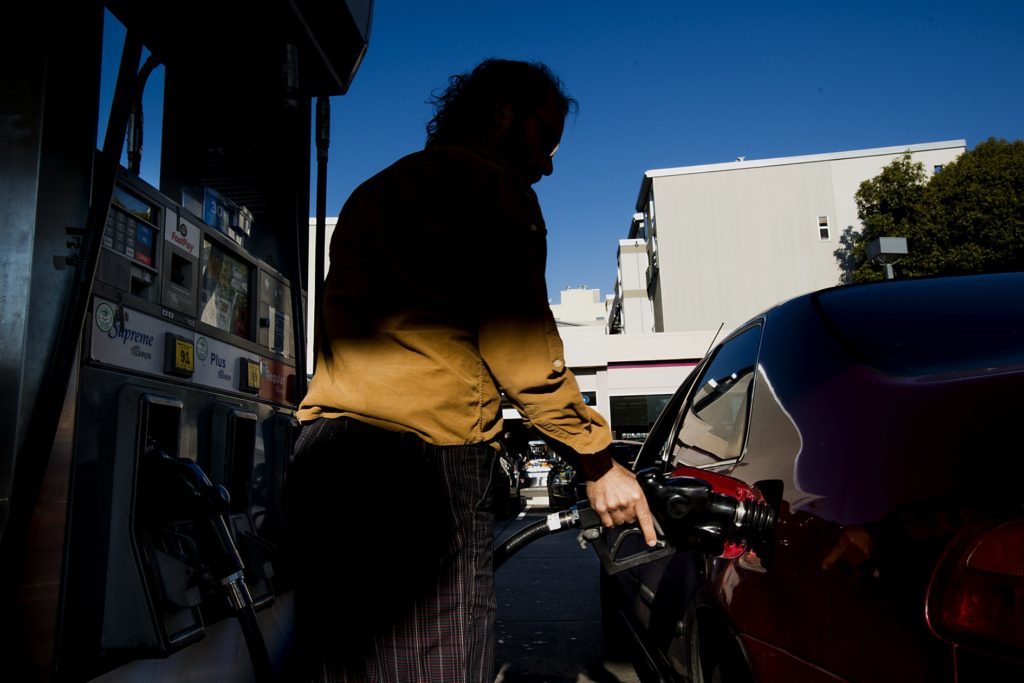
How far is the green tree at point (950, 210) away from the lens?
3144 centimetres

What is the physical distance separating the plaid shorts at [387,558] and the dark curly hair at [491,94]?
838 millimetres

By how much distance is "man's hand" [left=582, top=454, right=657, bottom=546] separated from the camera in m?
1.57

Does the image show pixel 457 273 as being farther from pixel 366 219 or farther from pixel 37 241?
pixel 37 241

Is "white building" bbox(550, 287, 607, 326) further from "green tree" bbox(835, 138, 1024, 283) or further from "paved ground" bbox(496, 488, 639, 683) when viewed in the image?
"paved ground" bbox(496, 488, 639, 683)

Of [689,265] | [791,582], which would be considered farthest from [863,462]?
[689,265]

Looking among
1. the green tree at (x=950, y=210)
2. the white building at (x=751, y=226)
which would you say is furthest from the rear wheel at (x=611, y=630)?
the white building at (x=751, y=226)

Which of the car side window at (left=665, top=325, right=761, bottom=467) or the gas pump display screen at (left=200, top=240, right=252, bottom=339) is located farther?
the gas pump display screen at (left=200, top=240, right=252, bottom=339)

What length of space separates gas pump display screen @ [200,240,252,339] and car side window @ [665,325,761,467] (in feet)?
5.98

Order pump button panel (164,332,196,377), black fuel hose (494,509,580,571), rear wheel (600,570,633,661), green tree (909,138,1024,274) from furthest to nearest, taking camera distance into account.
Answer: green tree (909,138,1024,274)
rear wheel (600,570,633,661)
pump button panel (164,332,196,377)
black fuel hose (494,509,580,571)

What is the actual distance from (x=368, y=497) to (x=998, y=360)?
122 cm

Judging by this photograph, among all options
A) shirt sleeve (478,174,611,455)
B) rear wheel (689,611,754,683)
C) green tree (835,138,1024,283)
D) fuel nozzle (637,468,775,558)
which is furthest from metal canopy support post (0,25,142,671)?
green tree (835,138,1024,283)

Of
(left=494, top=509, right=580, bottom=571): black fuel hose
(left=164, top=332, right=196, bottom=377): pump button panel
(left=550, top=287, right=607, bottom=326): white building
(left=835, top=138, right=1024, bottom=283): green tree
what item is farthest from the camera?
(left=550, top=287, right=607, bottom=326): white building

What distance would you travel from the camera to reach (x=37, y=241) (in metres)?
1.91

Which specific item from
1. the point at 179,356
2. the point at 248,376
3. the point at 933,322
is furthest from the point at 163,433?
the point at 933,322
